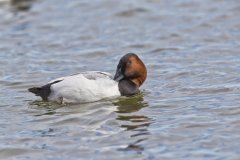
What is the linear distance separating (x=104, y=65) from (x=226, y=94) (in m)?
3.43

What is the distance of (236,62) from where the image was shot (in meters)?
13.2

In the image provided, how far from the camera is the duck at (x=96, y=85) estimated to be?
35.2ft

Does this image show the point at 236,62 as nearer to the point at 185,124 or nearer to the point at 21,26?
the point at 185,124

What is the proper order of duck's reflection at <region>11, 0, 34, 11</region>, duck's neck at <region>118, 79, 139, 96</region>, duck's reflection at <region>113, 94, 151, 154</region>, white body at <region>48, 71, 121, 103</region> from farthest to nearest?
1. duck's reflection at <region>11, 0, 34, 11</region>
2. duck's neck at <region>118, 79, 139, 96</region>
3. white body at <region>48, 71, 121, 103</region>
4. duck's reflection at <region>113, 94, 151, 154</region>

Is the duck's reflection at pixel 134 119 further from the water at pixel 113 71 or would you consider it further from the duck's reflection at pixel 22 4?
the duck's reflection at pixel 22 4

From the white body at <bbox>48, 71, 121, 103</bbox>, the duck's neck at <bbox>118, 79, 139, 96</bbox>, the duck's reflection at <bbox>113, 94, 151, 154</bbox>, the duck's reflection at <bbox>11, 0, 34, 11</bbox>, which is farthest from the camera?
the duck's reflection at <bbox>11, 0, 34, 11</bbox>

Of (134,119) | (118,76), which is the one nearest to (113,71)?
(118,76)

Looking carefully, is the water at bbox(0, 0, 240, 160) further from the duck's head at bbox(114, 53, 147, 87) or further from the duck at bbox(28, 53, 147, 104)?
the duck's head at bbox(114, 53, 147, 87)

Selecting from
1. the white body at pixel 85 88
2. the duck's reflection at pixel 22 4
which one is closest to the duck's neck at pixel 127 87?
the white body at pixel 85 88

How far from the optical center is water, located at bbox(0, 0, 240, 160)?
8.77 metres

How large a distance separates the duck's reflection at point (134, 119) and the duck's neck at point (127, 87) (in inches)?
3.9

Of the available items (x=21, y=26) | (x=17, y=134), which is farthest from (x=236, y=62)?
(x=21, y=26)

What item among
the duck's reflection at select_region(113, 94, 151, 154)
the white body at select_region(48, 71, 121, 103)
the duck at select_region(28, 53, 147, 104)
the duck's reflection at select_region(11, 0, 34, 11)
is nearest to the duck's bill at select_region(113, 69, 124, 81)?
the duck at select_region(28, 53, 147, 104)

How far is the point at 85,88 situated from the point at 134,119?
1.09 m
